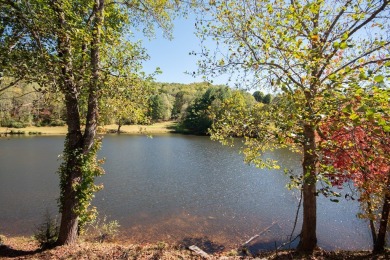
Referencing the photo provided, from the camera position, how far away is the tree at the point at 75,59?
6.59m

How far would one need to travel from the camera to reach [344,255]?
1022 centimetres

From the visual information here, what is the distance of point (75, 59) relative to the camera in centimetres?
819

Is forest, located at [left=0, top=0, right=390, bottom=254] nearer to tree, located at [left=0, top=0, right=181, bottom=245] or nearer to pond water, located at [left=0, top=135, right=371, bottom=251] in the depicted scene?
tree, located at [left=0, top=0, right=181, bottom=245]

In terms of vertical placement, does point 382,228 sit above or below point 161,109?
below

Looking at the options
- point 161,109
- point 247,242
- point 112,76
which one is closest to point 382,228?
point 247,242

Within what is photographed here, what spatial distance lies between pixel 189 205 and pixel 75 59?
15.3 meters

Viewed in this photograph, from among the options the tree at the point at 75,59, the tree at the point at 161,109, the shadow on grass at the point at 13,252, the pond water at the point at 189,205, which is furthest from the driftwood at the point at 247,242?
the tree at the point at 161,109

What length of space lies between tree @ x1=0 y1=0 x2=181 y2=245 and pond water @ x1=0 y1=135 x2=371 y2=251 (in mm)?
6800

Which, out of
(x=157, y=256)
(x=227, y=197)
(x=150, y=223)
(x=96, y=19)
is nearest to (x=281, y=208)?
(x=227, y=197)

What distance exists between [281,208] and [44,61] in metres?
18.6

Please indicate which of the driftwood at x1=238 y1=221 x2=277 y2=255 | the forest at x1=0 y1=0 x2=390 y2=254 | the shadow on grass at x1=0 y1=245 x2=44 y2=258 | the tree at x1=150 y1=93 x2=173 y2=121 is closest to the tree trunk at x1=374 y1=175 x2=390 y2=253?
the forest at x1=0 y1=0 x2=390 y2=254

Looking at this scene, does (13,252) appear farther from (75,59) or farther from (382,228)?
(382,228)

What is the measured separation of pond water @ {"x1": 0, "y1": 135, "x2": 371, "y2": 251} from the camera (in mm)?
15953

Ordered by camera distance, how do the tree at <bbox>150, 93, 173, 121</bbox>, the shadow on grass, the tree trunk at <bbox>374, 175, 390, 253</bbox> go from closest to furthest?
the shadow on grass, the tree trunk at <bbox>374, 175, 390, 253</bbox>, the tree at <bbox>150, 93, 173, 121</bbox>
